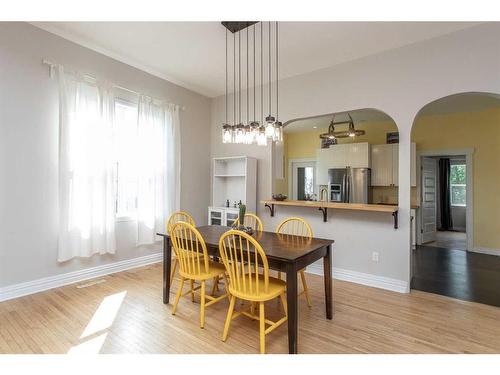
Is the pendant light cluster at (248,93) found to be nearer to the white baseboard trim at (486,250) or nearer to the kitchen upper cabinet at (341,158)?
the kitchen upper cabinet at (341,158)

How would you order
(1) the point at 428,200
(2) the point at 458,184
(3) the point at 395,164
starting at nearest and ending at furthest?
(3) the point at 395,164 < (1) the point at 428,200 < (2) the point at 458,184

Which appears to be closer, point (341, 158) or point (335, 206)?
point (335, 206)

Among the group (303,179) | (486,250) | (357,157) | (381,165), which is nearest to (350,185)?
(357,157)

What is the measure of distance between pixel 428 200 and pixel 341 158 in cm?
222

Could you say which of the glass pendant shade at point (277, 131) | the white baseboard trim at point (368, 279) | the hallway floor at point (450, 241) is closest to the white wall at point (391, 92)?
the white baseboard trim at point (368, 279)

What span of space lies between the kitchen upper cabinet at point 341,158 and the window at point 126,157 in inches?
173

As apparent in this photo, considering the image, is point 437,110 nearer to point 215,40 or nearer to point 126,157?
point 215,40

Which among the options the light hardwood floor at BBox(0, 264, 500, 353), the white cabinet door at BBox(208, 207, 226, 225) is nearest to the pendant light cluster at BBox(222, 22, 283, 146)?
the white cabinet door at BBox(208, 207, 226, 225)

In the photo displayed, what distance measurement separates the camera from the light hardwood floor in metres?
2.12

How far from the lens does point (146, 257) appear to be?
4285 mm

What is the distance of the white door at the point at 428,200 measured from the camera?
6145mm

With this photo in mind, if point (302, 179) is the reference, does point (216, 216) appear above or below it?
below

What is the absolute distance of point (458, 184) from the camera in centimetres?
806
